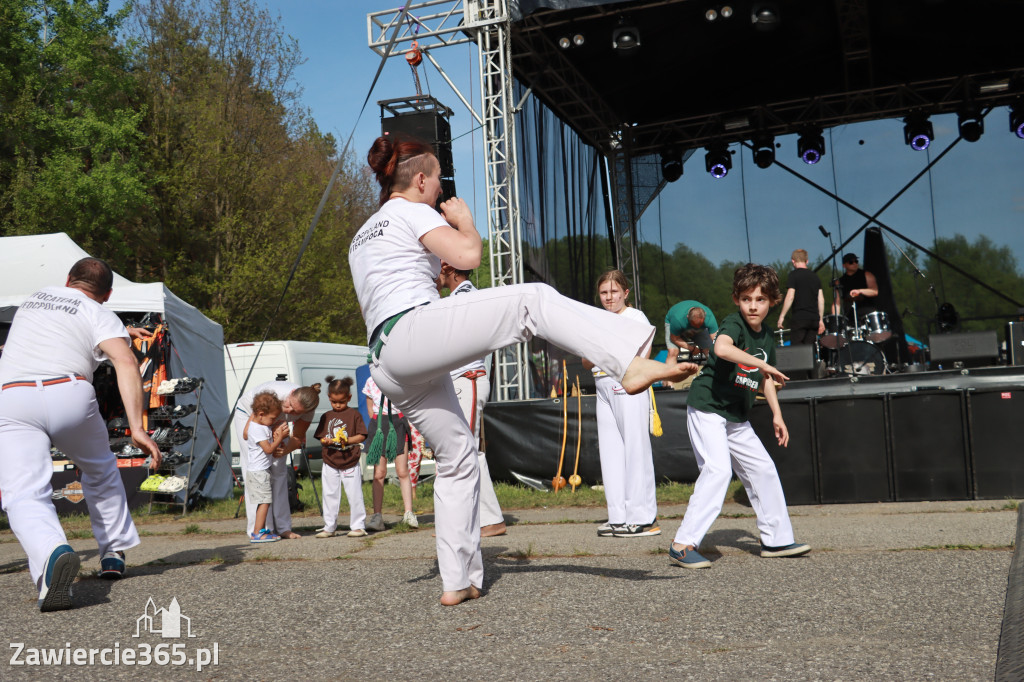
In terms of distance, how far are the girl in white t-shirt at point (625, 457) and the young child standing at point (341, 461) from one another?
2042 millimetres

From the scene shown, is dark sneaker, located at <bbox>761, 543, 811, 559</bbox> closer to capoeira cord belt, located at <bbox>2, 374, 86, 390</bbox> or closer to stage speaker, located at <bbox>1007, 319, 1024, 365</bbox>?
capoeira cord belt, located at <bbox>2, 374, 86, 390</bbox>

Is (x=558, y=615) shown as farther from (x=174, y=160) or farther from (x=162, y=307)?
(x=174, y=160)

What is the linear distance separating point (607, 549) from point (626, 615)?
70.6 inches

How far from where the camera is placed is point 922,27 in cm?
1398

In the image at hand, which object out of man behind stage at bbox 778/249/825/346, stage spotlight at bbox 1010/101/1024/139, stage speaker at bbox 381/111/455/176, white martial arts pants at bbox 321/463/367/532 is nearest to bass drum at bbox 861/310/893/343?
man behind stage at bbox 778/249/825/346

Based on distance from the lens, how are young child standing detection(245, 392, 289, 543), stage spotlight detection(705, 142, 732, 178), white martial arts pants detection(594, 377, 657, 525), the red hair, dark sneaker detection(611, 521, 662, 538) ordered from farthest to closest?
stage spotlight detection(705, 142, 732, 178) → young child standing detection(245, 392, 289, 543) → white martial arts pants detection(594, 377, 657, 525) → dark sneaker detection(611, 521, 662, 538) → the red hair

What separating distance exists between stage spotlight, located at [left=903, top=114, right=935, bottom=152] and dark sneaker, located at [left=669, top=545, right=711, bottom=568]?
15178 mm

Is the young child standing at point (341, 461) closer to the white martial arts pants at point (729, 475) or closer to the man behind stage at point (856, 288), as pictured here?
the white martial arts pants at point (729, 475)

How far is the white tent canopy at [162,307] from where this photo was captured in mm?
10141

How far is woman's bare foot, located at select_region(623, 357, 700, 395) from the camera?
2988 millimetres

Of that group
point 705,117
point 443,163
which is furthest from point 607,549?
point 705,117

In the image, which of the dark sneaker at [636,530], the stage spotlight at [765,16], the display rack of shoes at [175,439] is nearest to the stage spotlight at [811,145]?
the stage spotlight at [765,16]

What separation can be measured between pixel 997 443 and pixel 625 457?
3479 mm

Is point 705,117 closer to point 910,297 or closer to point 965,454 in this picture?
point 910,297
